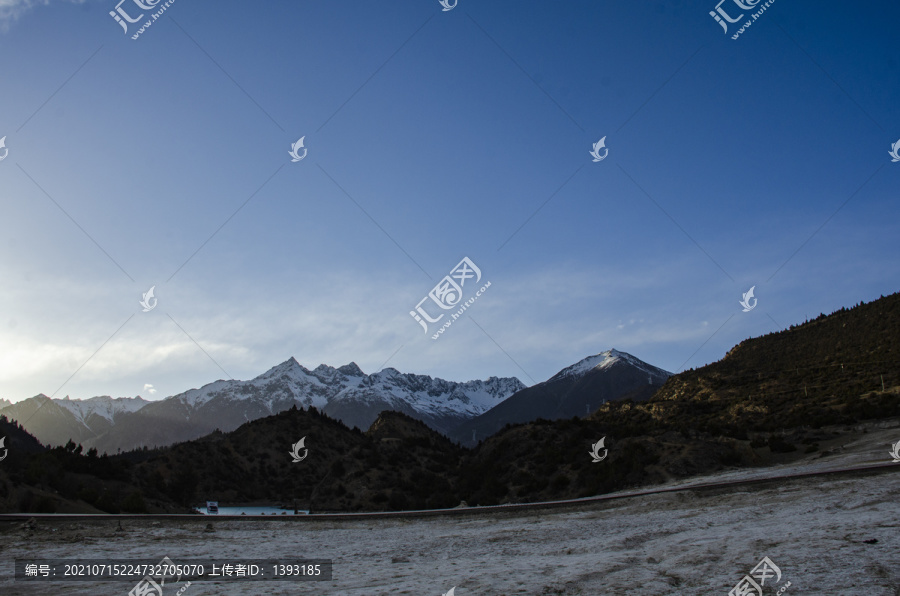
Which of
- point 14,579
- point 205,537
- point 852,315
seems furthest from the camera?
point 852,315

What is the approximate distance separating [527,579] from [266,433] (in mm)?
82490

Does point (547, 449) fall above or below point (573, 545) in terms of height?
above

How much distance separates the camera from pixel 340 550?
545 inches

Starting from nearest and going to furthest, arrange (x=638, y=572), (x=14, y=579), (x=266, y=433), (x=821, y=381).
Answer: (x=638, y=572), (x=14, y=579), (x=821, y=381), (x=266, y=433)

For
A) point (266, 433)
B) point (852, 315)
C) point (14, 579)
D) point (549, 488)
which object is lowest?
point (549, 488)

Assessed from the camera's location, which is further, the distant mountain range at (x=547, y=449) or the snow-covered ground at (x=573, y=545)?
the distant mountain range at (x=547, y=449)

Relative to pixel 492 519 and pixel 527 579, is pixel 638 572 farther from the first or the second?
pixel 492 519

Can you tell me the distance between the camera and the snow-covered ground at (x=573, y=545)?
25.2 feet

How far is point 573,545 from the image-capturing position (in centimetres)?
1233

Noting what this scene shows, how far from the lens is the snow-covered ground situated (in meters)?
7.68

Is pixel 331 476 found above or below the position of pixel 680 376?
below

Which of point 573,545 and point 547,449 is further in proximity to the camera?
point 547,449

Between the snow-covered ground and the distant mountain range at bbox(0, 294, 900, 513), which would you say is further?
the distant mountain range at bbox(0, 294, 900, 513)

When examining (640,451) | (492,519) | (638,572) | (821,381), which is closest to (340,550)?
(492,519)
